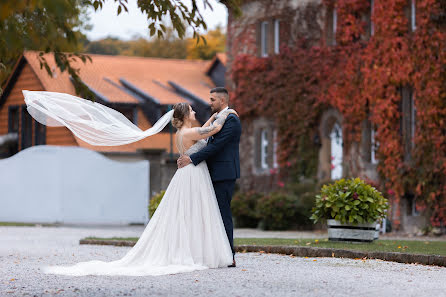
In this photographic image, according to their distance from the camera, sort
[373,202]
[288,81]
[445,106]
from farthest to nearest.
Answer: [288,81]
[445,106]
[373,202]

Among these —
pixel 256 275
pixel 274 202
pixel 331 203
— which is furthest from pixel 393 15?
pixel 256 275

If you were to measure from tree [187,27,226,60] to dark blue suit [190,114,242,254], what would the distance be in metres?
43.3

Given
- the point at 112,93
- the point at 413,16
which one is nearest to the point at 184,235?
the point at 413,16

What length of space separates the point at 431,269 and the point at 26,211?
729 inches

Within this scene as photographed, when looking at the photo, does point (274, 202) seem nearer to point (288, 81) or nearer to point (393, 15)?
point (288, 81)

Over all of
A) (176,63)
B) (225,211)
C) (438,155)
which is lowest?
(225,211)

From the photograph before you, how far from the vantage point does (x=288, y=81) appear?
23.6m

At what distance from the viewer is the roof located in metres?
34.6

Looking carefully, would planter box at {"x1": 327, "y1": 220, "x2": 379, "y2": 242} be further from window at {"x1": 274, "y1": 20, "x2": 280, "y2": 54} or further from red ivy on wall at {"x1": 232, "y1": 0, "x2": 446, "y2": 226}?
window at {"x1": 274, "y1": 20, "x2": 280, "y2": 54}

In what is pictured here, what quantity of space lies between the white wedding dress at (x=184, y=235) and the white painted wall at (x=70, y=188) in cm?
1612

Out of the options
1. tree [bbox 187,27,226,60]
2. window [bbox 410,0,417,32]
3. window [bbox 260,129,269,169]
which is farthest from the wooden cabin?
window [bbox 410,0,417,32]

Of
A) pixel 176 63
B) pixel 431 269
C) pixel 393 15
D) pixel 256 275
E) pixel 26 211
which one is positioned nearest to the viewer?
pixel 256 275

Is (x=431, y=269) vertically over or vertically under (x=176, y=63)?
under

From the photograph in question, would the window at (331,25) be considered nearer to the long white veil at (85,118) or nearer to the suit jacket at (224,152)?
the long white veil at (85,118)
